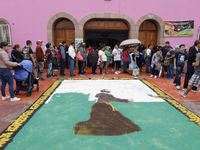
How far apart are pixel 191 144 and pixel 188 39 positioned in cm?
1051

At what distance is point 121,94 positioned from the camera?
17.8 ft

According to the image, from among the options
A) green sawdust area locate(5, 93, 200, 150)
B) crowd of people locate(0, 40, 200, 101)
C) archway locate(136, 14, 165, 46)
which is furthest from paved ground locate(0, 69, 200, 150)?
archway locate(136, 14, 165, 46)

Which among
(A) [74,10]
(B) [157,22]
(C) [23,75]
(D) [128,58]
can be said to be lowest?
(C) [23,75]

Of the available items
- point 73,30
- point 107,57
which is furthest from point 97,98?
point 73,30

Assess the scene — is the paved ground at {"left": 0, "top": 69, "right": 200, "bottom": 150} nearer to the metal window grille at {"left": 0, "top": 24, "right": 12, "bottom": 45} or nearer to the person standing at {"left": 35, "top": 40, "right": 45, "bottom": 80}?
the person standing at {"left": 35, "top": 40, "right": 45, "bottom": 80}

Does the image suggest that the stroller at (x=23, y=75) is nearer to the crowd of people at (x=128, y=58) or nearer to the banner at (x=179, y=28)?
the crowd of people at (x=128, y=58)

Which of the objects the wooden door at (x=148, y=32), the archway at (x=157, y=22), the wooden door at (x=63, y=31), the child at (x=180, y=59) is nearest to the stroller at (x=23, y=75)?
the child at (x=180, y=59)

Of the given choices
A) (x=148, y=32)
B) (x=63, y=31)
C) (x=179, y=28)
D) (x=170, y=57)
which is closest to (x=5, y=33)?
(x=63, y=31)

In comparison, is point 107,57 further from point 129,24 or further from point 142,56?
point 129,24

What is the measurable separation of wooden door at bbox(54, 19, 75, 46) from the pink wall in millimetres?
802

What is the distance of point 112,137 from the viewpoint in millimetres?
2920

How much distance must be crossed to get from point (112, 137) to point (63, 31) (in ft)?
33.4

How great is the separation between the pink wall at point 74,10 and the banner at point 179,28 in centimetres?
26

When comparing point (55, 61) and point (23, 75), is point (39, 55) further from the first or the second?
point (23, 75)
